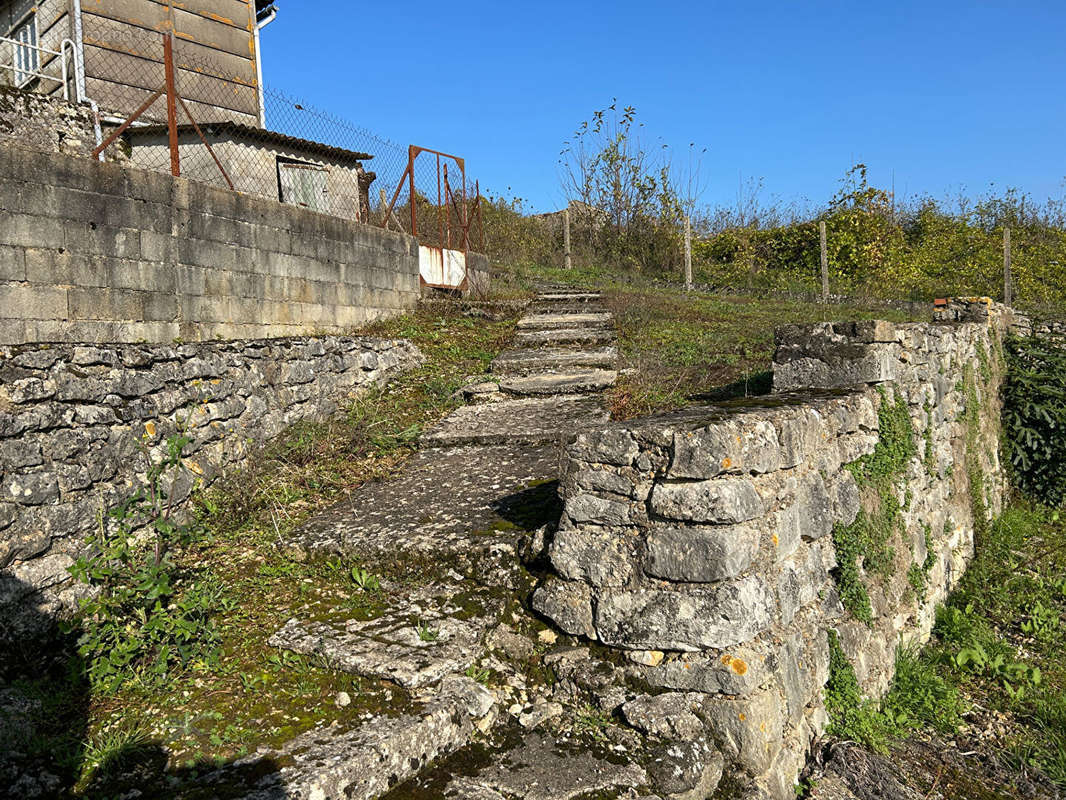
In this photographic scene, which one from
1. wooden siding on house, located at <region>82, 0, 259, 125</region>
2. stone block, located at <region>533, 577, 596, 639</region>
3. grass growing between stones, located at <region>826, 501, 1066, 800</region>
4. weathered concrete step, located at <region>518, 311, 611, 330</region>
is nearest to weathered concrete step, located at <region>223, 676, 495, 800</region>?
stone block, located at <region>533, 577, 596, 639</region>

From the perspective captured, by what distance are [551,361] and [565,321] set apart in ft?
6.22

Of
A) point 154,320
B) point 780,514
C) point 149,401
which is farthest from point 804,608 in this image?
point 154,320

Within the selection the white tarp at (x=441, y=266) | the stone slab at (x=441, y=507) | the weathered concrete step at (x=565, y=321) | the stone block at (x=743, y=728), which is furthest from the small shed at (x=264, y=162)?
the stone block at (x=743, y=728)

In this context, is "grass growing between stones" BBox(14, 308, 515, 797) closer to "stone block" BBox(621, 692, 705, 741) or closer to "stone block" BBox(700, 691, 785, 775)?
"stone block" BBox(621, 692, 705, 741)

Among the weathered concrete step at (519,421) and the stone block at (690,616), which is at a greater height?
the weathered concrete step at (519,421)

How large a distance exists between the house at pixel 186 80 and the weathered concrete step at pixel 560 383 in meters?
4.00

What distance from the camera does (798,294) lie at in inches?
584

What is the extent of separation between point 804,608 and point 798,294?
13060 mm

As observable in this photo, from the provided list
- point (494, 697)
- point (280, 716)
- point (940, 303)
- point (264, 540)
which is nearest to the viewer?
point (280, 716)

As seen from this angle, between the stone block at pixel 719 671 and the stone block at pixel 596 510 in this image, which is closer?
the stone block at pixel 719 671

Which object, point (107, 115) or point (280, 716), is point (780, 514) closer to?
point (280, 716)

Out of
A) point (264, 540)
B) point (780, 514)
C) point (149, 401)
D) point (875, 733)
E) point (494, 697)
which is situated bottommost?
point (875, 733)

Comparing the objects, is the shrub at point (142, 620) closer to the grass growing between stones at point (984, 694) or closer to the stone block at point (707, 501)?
the stone block at point (707, 501)

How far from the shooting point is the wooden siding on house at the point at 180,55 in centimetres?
1073
